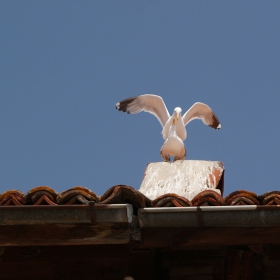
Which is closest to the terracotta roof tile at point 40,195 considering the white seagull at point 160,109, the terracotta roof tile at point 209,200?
the terracotta roof tile at point 209,200

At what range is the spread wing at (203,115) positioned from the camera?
14.0 metres

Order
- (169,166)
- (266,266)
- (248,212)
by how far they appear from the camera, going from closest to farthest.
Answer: (248,212) < (266,266) < (169,166)

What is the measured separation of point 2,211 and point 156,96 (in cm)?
1012

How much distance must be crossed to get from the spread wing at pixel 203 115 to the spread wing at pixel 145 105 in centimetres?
41

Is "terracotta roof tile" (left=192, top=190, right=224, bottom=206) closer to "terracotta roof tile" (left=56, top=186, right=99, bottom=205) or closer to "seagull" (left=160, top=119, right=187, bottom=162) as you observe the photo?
"terracotta roof tile" (left=56, top=186, right=99, bottom=205)

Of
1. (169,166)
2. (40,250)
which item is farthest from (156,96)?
(40,250)

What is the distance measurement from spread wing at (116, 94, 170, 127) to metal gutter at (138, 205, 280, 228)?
32.4 feet

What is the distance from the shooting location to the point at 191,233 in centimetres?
430

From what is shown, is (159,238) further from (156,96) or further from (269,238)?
(156,96)

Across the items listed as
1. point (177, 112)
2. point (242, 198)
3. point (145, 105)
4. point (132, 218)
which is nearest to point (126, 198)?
point (132, 218)

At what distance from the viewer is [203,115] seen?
14.2 meters

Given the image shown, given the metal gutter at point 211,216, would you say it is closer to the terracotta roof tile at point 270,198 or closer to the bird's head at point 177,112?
the terracotta roof tile at point 270,198

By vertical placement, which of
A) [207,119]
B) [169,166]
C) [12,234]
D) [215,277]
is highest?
[207,119]

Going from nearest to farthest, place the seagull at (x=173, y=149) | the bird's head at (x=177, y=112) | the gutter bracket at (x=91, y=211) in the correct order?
the gutter bracket at (x=91, y=211)
the seagull at (x=173, y=149)
the bird's head at (x=177, y=112)
